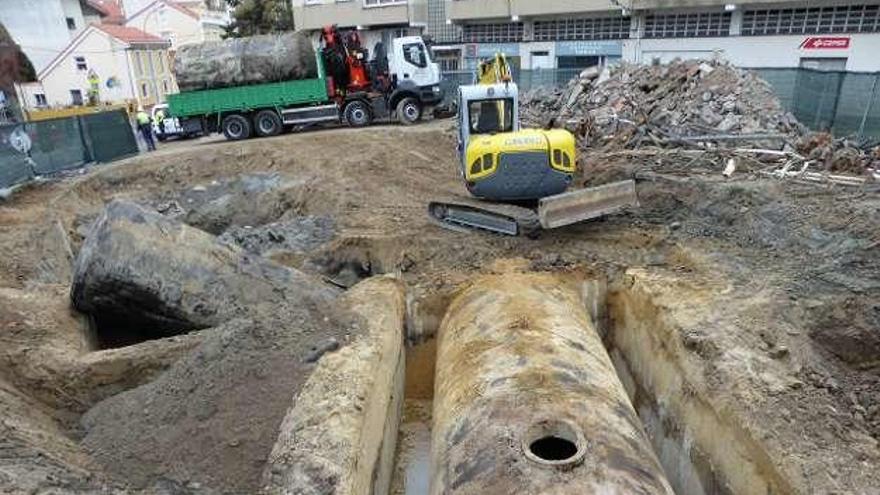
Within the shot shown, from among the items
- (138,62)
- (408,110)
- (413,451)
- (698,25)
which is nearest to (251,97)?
(408,110)

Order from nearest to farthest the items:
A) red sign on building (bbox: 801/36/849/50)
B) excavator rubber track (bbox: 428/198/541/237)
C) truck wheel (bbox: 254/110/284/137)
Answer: excavator rubber track (bbox: 428/198/541/237) < truck wheel (bbox: 254/110/284/137) < red sign on building (bbox: 801/36/849/50)

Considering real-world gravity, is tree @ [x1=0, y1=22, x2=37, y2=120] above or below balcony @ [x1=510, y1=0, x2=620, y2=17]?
below

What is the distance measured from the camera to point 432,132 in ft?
57.7

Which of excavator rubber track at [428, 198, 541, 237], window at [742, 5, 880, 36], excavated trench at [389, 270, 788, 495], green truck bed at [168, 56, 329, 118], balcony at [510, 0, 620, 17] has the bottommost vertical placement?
excavated trench at [389, 270, 788, 495]

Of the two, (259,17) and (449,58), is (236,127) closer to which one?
(449,58)

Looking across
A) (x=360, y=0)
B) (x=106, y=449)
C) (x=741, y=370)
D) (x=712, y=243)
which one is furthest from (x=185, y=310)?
(x=360, y=0)

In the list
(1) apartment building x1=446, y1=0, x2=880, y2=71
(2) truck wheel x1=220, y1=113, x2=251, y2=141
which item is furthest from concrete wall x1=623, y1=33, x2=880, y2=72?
(2) truck wheel x1=220, y1=113, x2=251, y2=141

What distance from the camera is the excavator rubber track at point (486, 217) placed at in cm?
927

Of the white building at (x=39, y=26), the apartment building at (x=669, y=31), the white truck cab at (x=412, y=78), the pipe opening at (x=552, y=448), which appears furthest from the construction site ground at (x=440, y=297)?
the white building at (x=39, y=26)

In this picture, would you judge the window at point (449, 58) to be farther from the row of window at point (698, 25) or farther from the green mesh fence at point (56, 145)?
the green mesh fence at point (56, 145)

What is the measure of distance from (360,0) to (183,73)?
543 inches

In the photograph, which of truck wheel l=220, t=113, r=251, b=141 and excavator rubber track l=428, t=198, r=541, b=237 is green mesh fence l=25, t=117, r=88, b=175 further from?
excavator rubber track l=428, t=198, r=541, b=237

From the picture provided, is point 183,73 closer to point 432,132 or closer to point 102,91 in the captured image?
point 432,132

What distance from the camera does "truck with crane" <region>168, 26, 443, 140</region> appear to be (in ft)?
61.6
